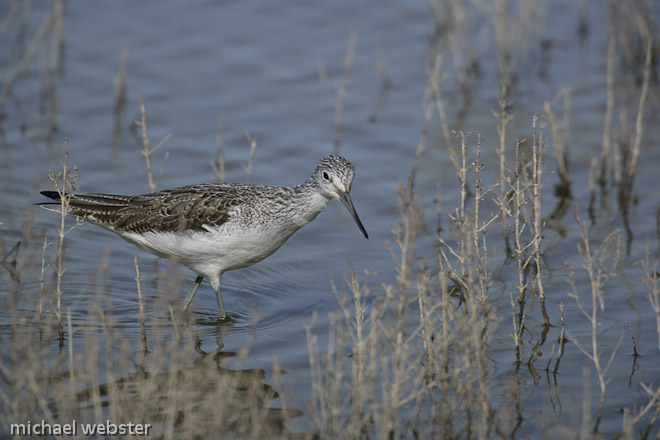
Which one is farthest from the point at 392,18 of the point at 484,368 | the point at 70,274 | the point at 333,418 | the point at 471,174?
the point at 333,418

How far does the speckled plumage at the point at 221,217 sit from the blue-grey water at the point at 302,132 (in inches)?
26.2

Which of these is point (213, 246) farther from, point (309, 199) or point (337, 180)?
point (337, 180)

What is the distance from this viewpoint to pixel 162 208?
31.2ft

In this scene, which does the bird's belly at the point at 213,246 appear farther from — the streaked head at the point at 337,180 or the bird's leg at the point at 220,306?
the streaked head at the point at 337,180

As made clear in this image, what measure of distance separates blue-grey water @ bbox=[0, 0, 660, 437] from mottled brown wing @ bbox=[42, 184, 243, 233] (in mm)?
708

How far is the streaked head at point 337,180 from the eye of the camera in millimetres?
9117

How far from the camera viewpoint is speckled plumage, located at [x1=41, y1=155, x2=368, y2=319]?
9.18 meters

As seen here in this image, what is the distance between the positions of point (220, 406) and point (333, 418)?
0.86 meters

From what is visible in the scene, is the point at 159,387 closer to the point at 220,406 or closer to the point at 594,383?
the point at 220,406

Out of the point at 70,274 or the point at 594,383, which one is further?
the point at 70,274

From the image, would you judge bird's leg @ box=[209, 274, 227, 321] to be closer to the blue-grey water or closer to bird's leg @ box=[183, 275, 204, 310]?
the blue-grey water

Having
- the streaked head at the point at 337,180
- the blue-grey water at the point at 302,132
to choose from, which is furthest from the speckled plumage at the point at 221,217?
the blue-grey water at the point at 302,132

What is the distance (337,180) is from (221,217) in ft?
4.08

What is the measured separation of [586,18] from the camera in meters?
17.0
